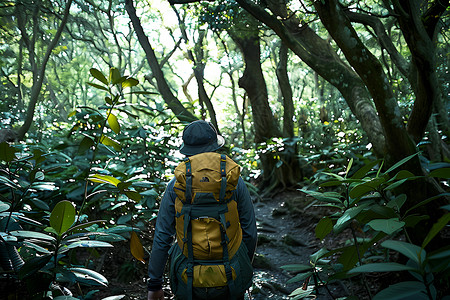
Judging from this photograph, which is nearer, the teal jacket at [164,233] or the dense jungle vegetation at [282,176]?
the dense jungle vegetation at [282,176]

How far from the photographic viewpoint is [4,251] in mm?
1872

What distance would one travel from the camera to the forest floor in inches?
157

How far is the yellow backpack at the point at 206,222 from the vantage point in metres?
2.14

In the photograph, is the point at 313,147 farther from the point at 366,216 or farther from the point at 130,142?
the point at 366,216

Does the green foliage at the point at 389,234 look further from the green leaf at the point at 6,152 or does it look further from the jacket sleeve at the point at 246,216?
the green leaf at the point at 6,152

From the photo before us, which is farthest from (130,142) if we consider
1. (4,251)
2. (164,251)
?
(4,251)

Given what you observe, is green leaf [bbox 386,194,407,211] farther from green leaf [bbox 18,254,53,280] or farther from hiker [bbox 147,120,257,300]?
green leaf [bbox 18,254,53,280]

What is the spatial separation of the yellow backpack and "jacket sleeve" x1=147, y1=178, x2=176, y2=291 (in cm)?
18

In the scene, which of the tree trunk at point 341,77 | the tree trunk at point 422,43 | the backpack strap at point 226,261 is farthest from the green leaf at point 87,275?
the tree trunk at point 341,77

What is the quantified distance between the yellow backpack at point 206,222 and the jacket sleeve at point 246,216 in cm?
22

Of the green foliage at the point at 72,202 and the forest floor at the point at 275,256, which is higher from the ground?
the green foliage at the point at 72,202

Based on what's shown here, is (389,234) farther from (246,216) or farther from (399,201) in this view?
(246,216)

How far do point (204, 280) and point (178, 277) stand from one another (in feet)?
0.65

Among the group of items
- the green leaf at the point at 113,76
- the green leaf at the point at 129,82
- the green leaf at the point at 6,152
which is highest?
the green leaf at the point at 113,76
